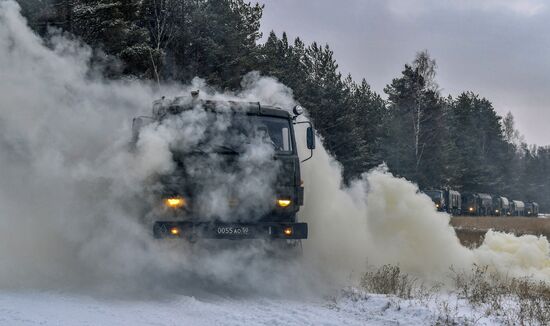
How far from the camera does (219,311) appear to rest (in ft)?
26.9

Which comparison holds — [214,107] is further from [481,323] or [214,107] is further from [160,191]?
[481,323]

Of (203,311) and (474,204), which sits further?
(474,204)

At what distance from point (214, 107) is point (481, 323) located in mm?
5482

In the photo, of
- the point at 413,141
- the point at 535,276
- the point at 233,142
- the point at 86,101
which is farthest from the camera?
the point at 413,141

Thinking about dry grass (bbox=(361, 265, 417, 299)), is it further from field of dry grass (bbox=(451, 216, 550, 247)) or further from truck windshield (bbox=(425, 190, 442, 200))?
truck windshield (bbox=(425, 190, 442, 200))

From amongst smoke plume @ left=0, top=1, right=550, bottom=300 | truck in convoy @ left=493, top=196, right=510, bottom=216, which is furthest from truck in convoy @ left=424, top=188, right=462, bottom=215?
smoke plume @ left=0, top=1, right=550, bottom=300

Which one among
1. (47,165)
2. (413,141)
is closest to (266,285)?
(47,165)

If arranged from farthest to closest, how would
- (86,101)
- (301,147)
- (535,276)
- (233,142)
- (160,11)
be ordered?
1. (160,11)
2. (535,276)
3. (301,147)
4. (86,101)
5. (233,142)

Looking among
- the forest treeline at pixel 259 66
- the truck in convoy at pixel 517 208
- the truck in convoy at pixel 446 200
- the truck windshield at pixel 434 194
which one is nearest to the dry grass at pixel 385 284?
the forest treeline at pixel 259 66

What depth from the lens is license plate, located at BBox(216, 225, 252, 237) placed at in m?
9.60

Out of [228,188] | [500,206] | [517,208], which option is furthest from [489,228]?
[517,208]

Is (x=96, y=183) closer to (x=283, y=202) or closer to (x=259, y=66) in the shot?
(x=283, y=202)

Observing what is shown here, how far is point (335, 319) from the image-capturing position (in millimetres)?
7945

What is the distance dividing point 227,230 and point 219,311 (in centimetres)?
168
